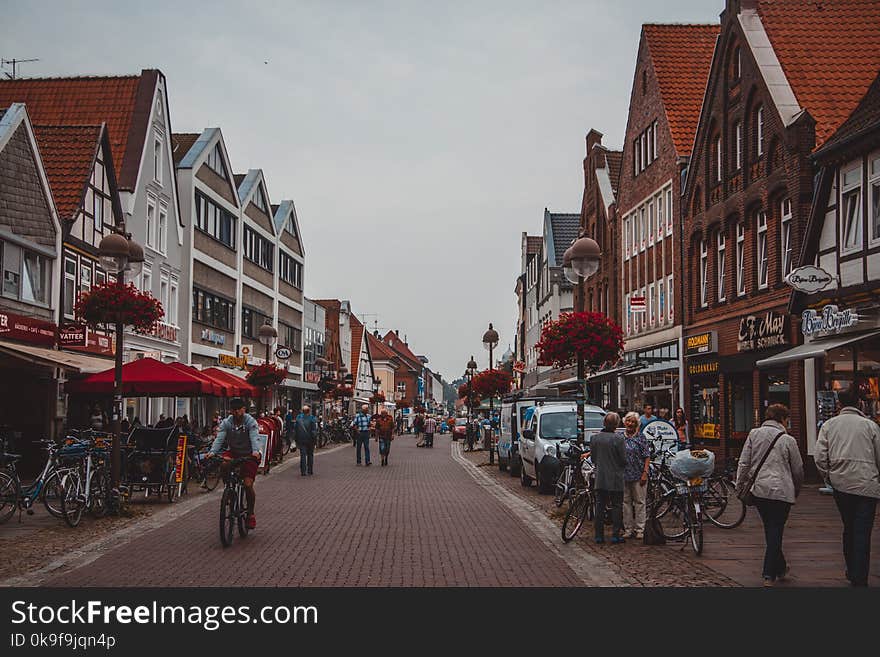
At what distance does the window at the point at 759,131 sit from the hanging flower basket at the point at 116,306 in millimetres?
17145

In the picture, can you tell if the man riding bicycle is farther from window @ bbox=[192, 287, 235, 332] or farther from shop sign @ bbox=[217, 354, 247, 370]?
shop sign @ bbox=[217, 354, 247, 370]

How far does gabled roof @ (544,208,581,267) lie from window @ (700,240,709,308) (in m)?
28.3

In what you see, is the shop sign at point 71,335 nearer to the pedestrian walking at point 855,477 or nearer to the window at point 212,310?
the window at point 212,310

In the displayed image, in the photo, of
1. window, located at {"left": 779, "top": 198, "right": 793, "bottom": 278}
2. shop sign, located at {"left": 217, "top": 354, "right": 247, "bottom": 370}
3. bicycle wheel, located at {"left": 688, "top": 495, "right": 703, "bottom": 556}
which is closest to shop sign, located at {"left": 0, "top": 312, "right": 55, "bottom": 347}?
bicycle wheel, located at {"left": 688, "top": 495, "right": 703, "bottom": 556}

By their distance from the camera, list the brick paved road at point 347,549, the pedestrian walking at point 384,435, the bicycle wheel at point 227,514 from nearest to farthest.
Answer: the brick paved road at point 347,549 → the bicycle wheel at point 227,514 → the pedestrian walking at point 384,435

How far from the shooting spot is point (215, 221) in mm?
47469

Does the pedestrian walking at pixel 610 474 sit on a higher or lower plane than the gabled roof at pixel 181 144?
lower

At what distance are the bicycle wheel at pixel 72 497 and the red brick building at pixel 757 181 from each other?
15937 mm

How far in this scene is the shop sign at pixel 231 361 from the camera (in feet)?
156

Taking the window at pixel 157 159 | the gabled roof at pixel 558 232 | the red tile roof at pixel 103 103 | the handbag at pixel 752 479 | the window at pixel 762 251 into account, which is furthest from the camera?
the gabled roof at pixel 558 232

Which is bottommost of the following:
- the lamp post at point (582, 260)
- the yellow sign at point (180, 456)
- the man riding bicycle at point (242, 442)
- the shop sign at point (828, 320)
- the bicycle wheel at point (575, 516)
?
the bicycle wheel at point (575, 516)

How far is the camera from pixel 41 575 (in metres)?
10.8

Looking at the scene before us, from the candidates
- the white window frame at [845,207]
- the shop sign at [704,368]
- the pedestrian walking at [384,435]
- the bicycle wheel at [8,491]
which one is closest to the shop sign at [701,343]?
the shop sign at [704,368]

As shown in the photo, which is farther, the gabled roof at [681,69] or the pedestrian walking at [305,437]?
the gabled roof at [681,69]
